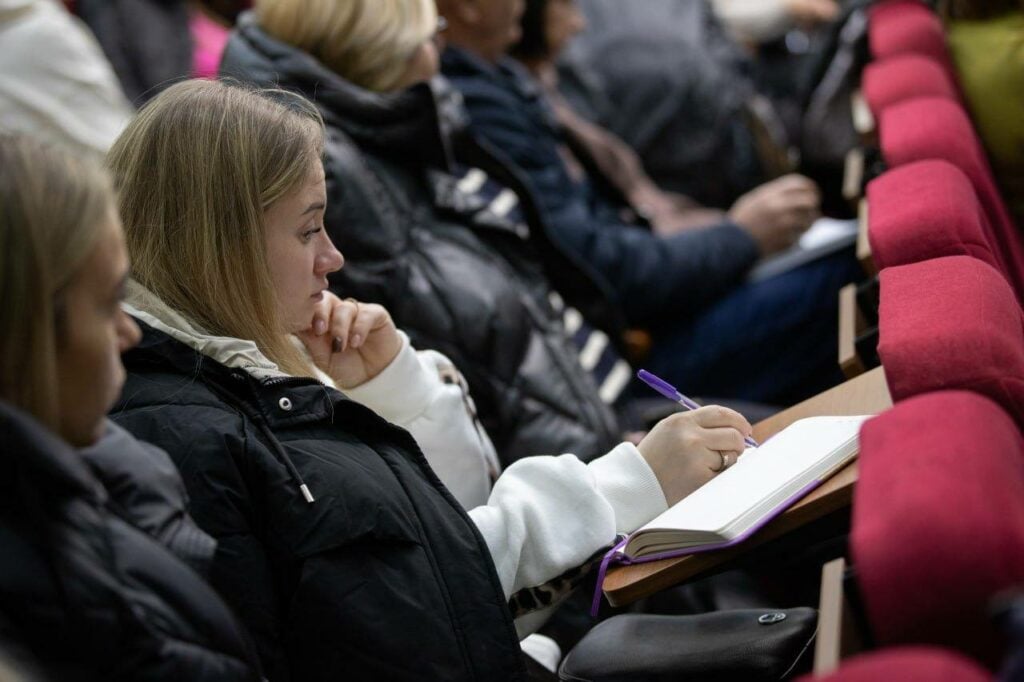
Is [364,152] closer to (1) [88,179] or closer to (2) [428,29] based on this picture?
(2) [428,29]

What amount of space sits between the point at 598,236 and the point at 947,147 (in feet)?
3.49

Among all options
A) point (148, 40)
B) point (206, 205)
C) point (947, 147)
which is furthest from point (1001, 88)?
point (148, 40)

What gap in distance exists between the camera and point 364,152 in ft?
7.44

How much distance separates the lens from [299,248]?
62.1 inches

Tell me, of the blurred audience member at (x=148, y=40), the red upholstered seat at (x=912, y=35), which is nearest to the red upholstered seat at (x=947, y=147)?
the red upholstered seat at (x=912, y=35)

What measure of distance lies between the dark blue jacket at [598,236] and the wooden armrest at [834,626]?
1744 mm

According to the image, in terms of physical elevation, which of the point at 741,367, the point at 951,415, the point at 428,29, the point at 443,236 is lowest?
the point at 741,367

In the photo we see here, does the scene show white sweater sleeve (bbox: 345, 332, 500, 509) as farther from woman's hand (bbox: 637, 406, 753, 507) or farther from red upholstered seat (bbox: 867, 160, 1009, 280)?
red upholstered seat (bbox: 867, 160, 1009, 280)

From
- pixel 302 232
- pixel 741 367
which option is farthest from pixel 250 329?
pixel 741 367

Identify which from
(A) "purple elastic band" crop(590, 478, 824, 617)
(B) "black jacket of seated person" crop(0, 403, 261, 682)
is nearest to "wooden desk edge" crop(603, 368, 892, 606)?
(A) "purple elastic band" crop(590, 478, 824, 617)

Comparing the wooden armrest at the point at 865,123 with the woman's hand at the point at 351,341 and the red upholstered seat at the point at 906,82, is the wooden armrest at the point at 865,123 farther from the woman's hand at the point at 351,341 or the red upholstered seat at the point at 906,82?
→ the woman's hand at the point at 351,341

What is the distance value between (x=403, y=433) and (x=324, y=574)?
225 mm

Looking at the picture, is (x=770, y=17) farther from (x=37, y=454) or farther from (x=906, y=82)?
(x=37, y=454)

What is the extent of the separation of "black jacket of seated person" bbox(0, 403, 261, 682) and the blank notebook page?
497 mm
